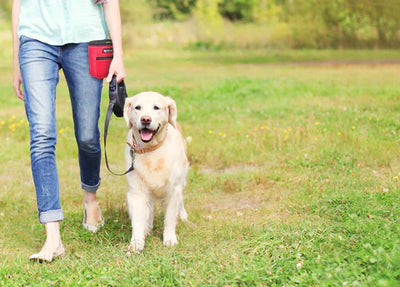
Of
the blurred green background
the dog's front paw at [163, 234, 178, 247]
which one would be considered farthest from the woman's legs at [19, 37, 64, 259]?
the blurred green background

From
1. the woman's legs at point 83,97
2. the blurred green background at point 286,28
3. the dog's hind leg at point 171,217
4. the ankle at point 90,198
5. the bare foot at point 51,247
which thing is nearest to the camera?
the bare foot at point 51,247

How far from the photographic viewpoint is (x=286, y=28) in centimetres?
2766

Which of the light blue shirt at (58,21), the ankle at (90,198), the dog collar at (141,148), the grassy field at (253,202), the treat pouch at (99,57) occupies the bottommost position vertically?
the grassy field at (253,202)

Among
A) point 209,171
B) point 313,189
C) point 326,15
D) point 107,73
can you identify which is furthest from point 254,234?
point 326,15

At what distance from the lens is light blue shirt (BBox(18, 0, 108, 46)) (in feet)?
12.1

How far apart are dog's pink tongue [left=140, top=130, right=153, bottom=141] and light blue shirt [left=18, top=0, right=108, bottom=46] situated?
2.51ft

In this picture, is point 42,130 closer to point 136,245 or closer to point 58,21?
point 58,21

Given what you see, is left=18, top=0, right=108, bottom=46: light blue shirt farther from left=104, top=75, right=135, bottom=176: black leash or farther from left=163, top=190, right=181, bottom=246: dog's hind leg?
left=163, top=190, right=181, bottom=246: dog's hind leg

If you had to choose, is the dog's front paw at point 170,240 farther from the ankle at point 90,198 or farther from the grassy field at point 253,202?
the ankle at point 90,198

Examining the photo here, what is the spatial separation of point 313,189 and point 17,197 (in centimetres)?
277

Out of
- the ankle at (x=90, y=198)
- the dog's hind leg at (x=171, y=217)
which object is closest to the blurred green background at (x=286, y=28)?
the ankle at (x=90, y=198)

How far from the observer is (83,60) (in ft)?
12.5

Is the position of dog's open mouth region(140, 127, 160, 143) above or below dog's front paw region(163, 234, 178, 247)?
above

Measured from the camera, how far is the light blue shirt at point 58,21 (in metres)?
3.70
